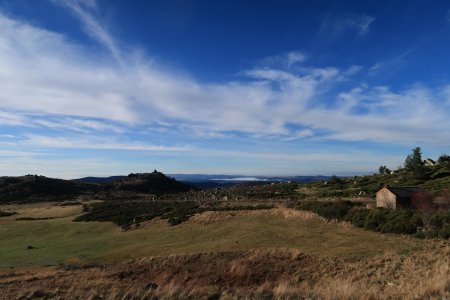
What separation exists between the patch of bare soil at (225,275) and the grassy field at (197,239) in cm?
218

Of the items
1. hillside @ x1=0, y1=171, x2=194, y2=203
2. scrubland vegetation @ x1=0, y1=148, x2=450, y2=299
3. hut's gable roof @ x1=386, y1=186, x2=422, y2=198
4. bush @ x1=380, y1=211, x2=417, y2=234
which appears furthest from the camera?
hillside @ x1=0, y1=171, x2=194, y2=203

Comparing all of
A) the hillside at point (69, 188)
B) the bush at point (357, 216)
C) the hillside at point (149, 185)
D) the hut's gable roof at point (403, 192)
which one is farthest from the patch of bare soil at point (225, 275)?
the hillside at point (149, 185)

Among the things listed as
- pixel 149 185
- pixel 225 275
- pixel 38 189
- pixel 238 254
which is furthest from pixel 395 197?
pixel 149 185

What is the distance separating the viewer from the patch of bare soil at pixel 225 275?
16.8 m

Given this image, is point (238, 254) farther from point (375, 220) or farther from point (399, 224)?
point (399, 224)

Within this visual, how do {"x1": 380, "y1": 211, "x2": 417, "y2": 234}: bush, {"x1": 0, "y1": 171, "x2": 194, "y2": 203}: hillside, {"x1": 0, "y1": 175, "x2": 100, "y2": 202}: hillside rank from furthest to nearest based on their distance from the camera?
{"x1": 0, "y1": 171, "x2": 194, "y2": 203}: hillside
{"x1": 0, "y1": 175, "x2": 100, "y2": 202}: hillside
{"x1": 380, "y1": 211, "x2": 417, "y2": 234}: bush

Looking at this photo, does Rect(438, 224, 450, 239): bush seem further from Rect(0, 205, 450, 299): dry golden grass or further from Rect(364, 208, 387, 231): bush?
Rect(364, 208, 387, 231): bush

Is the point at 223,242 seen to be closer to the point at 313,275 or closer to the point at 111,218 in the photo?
the point at 313,275

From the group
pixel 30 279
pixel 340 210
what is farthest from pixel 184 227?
pixel 30 279

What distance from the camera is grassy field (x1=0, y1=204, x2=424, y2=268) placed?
31.7m

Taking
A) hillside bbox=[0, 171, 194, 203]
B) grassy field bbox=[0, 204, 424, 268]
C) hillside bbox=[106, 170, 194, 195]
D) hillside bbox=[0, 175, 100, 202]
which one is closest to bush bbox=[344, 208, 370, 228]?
grassy field bbox=[0, 204, 424, 268]

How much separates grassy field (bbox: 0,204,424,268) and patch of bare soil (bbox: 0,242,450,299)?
7.15 feet

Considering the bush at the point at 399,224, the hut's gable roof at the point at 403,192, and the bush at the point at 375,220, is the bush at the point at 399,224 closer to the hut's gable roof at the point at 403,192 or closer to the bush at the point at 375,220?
the bush at the point at 375,220

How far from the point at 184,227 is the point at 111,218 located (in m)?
18.5
